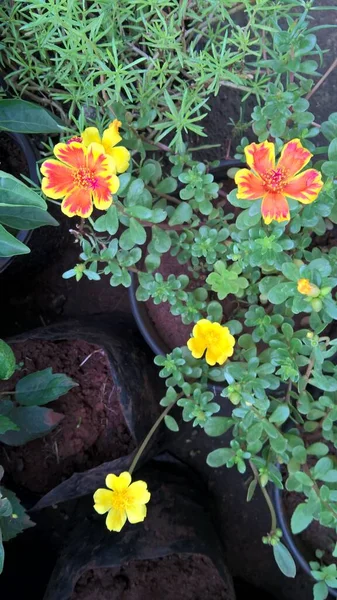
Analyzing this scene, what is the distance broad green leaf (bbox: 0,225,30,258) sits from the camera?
3.19 ft

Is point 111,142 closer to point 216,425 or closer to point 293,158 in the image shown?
point 293,158

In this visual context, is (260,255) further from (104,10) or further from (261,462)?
(104,10)

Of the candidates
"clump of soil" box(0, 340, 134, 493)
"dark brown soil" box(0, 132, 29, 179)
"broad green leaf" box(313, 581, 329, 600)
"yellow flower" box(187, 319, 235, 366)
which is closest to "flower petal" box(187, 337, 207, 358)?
"yellow flower" box(187, 319, 235, 366)

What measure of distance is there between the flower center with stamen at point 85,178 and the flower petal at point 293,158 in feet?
0.95

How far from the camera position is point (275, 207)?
894 millimetres

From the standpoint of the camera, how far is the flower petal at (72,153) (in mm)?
885

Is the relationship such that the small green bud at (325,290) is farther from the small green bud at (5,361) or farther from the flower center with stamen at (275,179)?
the small green bud at (5,361)

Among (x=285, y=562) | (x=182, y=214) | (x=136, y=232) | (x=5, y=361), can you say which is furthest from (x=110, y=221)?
(x=285, y=562)

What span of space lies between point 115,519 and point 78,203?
0.56 metres

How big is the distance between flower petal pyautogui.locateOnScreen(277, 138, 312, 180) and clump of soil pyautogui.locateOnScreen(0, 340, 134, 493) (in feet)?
2.07

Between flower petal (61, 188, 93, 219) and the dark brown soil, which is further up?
flower petal (61, 188, 93, 219)

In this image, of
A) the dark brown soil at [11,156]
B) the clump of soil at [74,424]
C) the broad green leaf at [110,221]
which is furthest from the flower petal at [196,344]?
the dark brown soil at [11,156]

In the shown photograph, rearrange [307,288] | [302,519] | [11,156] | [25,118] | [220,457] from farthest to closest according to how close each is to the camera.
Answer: [11,156]
[25,118]
[220,457]
[302,519]
[307,288]

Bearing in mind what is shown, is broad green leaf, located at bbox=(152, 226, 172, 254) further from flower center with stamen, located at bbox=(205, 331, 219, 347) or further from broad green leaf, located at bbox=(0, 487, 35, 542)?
broad green leaf, located at bbox=(0, 487, 35, 542)
